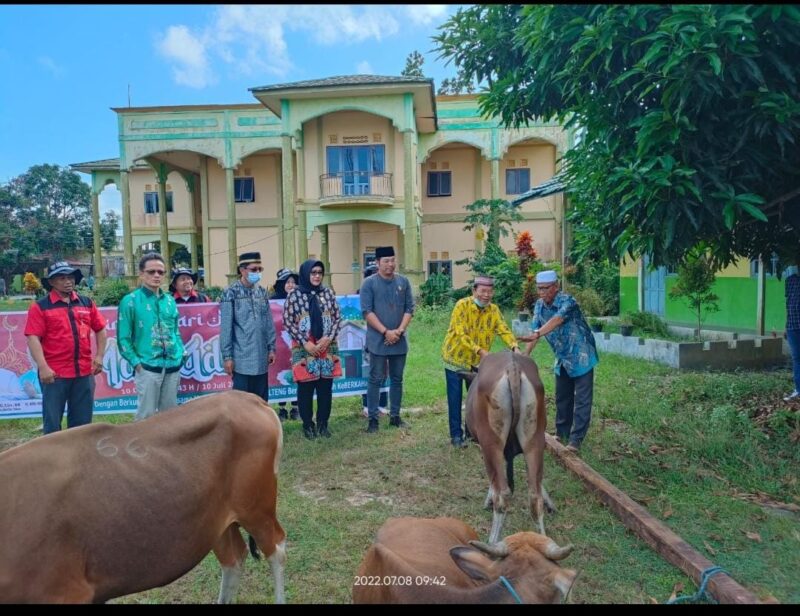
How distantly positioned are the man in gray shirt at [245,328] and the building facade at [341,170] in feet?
55.4

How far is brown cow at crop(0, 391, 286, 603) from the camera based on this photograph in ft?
8.34

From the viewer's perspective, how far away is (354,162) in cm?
2484

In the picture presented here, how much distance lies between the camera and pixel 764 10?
3.80m

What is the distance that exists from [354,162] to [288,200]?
3.24 meters

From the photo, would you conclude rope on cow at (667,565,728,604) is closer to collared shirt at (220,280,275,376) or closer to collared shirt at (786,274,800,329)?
collared shirt at (220,280,275,376)

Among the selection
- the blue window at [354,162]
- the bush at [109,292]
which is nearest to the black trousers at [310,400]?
the blue window at [354,162]

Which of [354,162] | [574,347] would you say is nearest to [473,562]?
[574,347]

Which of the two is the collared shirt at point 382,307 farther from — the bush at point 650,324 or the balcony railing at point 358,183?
the balcony railing at point 358,183

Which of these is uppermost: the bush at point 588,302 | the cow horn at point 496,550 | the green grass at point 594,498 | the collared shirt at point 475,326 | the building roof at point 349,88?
the building roof at point 349,88

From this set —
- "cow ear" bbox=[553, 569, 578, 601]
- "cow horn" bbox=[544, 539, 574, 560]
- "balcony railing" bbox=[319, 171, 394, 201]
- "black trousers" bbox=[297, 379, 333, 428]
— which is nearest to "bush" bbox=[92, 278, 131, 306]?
"balcony railing" bbox=[319, 171, 394, 201]

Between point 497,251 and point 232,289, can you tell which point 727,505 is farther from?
point 497,251

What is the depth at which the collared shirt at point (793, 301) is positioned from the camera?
7.49 metres

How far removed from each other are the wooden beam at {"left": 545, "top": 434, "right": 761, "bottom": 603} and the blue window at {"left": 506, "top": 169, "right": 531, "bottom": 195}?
24233mm

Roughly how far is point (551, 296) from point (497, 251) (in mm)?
15385
